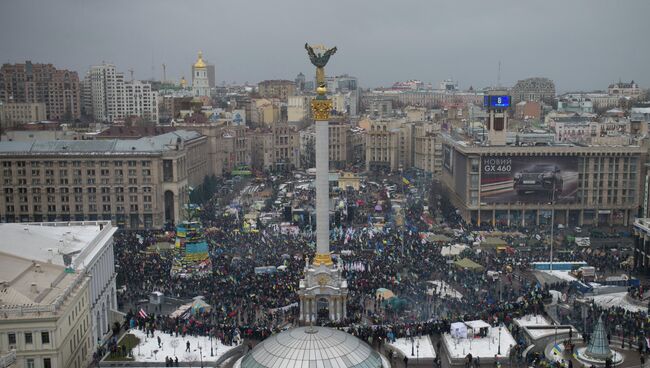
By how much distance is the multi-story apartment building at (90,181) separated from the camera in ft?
229

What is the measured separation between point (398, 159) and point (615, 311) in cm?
7616

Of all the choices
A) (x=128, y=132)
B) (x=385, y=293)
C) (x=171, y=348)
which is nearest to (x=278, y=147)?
(x=128, y=132)

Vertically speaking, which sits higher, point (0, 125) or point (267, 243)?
point (0, 125)

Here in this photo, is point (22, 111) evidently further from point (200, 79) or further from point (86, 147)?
point (86, 147)

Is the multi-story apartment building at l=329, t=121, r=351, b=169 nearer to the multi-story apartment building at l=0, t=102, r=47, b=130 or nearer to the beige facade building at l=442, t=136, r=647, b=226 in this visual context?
the beige facade building at l=442, t=136, r=647, b=226

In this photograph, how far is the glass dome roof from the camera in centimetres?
2786

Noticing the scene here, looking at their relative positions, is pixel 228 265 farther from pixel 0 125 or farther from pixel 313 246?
pixel 0 125

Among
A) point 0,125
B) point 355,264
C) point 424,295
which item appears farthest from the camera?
point 0,125

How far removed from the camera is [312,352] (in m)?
28.2

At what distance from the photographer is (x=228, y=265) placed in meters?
51.7

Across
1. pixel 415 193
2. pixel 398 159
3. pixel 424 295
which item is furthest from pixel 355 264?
pixel 398 159

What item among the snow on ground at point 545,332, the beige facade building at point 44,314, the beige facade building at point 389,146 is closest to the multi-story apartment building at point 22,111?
the beige facade building at point 389,146

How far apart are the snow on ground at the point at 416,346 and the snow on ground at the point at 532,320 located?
549 cm

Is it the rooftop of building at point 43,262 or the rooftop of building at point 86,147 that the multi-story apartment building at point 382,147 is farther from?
the rooftop of building at point 43,262
